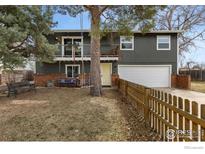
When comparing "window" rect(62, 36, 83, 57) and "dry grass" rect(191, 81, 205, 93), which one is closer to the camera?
"dry grass" rect(191, 81, 205, 93)

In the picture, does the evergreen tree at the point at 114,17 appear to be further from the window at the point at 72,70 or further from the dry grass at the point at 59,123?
the window at the point at 72,70

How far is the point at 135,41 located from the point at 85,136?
13.4m

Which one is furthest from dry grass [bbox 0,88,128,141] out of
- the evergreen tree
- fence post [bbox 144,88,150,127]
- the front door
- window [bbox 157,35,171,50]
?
window [bbox 157,35,171,50]

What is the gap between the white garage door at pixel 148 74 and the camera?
15977 mm

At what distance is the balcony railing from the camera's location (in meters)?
15.1

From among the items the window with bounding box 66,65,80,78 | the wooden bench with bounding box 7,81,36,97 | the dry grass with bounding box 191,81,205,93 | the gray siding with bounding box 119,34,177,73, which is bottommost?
the dry grass with bounding box 191,81,205,93

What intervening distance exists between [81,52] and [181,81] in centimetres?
589

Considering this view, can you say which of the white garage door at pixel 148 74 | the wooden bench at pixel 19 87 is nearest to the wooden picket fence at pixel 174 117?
the wooden bench at pixel 19 87

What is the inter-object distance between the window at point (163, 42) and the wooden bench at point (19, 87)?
29.3 feet

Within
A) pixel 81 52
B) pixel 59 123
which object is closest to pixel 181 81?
pixel 81 52

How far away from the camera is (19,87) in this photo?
10570mm

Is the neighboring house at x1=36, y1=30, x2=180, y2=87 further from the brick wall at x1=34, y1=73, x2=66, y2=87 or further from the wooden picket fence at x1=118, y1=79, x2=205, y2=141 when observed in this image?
the wooden picket fence at x1=118, y1=79, x2=205, y2=141
